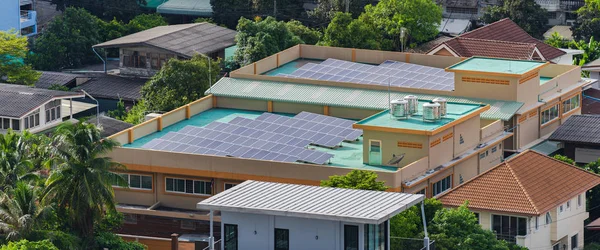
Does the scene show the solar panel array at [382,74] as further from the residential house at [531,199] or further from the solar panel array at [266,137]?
the residential house at [531,199]

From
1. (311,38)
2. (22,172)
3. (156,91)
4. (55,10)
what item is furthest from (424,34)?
(22,172)

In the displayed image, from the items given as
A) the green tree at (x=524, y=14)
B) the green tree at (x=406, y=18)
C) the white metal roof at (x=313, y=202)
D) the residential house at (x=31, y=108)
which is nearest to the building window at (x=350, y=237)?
the white metal roof at (x=313, y=202)

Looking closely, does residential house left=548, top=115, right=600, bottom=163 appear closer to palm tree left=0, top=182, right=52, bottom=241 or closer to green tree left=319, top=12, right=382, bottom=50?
green tree left=319, top=12, right=382, bottom=50

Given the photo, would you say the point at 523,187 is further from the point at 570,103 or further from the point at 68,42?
the point at 68,42

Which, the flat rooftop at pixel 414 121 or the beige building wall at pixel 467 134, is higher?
the flat rooftop at pixel 414 121

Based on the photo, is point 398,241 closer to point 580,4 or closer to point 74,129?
point 74,129

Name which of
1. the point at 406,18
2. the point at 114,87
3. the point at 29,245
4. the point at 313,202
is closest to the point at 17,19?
the point at 114,87
